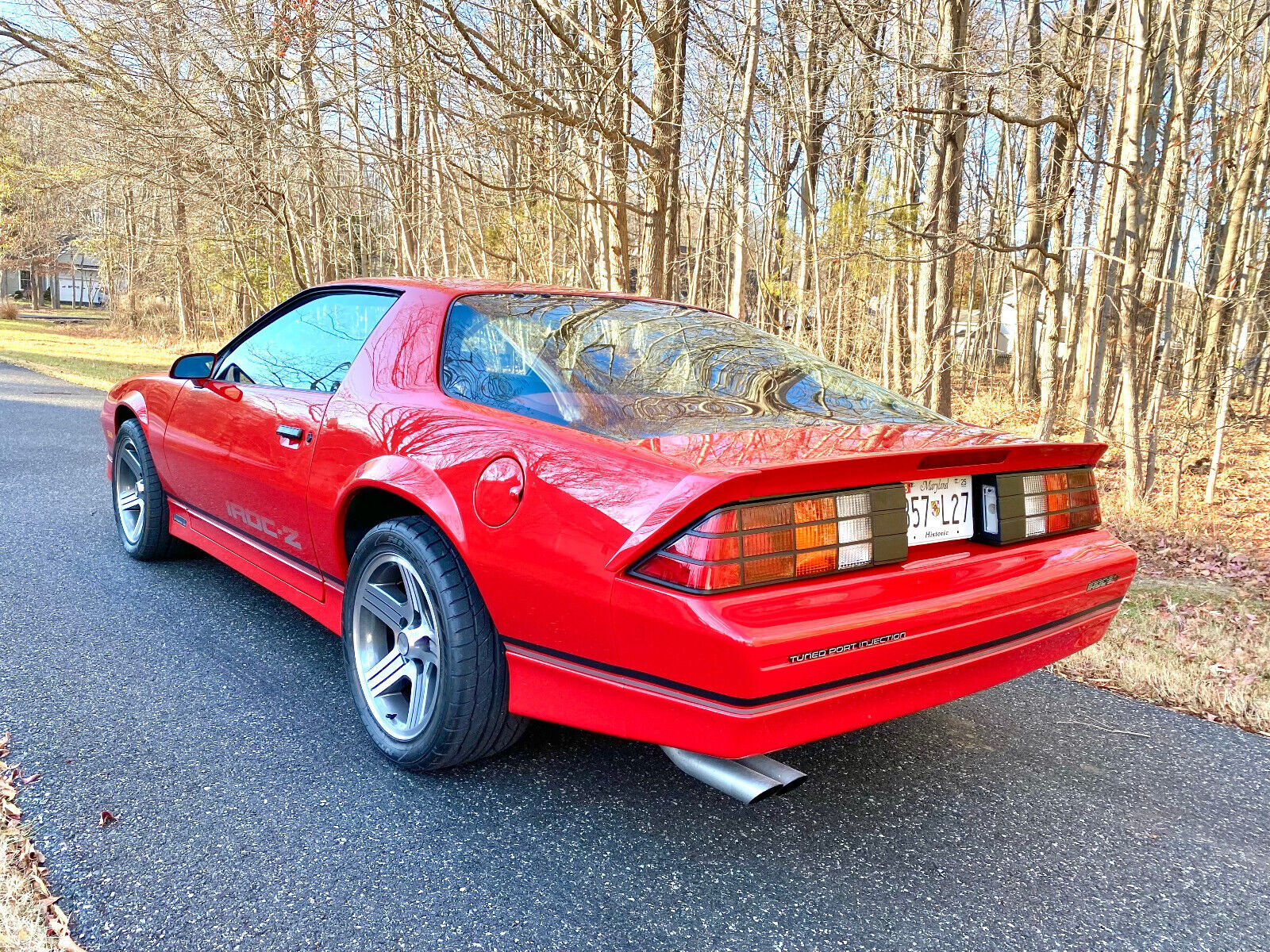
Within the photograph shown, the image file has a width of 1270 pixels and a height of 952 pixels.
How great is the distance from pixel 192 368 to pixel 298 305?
2.28 ft

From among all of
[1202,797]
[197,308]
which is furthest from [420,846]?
[197,308]

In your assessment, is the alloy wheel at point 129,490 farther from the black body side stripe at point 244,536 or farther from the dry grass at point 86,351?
the dry grass at point 86,351

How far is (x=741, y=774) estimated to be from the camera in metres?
1.84

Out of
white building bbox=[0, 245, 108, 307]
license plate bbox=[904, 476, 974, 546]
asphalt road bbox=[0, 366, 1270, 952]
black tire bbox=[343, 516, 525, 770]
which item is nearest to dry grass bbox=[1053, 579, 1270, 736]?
asphalt road bbox=[0, 366, 1270, 952]

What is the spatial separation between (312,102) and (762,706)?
1131cm

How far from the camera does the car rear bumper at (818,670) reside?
1.77 meters

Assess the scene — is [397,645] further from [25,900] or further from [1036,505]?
[1036,505]

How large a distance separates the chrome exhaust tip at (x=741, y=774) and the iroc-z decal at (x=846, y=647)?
24 centimetres

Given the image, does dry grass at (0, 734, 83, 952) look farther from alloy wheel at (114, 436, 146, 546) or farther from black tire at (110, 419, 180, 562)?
alloy wheel at (114, 436, 146, 546)

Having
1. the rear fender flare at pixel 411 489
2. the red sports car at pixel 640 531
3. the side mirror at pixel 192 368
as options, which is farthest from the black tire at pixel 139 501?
the rear fender flare at pixel 411 489

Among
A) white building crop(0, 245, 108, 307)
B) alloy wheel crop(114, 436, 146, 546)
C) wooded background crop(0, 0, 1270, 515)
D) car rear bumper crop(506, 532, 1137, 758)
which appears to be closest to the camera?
car rear bumper crop(506, 532, 1137, 758)

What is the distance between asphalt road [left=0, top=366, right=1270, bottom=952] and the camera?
6.02ft

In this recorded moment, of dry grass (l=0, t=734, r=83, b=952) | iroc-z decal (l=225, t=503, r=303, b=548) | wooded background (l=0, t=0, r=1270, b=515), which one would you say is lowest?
dry grass (l=0, t=734, r=83, b=952)

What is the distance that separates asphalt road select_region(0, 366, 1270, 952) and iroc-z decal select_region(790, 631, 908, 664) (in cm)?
57
